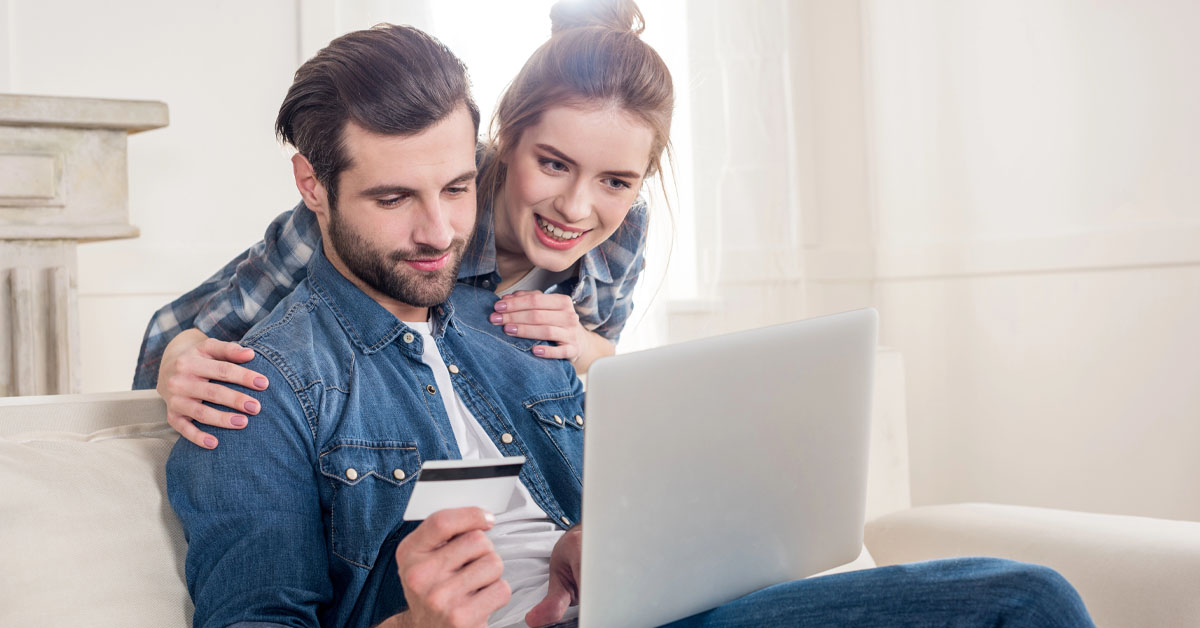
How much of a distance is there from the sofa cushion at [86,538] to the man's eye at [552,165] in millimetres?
660

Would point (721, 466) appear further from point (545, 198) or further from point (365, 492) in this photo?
point (545, 198)

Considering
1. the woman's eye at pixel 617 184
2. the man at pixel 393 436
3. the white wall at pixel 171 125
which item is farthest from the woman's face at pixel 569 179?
the white wall at pixel 171 125

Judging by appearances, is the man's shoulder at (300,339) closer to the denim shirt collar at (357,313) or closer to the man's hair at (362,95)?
the denim shirt collar at (357,313)

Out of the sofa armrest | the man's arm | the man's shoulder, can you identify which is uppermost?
the man's shoulder

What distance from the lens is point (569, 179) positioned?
1.48 metres

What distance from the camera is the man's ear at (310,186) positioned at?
4.05ft

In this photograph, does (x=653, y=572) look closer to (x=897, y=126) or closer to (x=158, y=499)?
(x=158, y=499)

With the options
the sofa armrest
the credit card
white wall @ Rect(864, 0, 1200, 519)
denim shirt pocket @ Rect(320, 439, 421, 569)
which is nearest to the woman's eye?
denim shirt pocket @ Rect(320, 439, 421, 569)

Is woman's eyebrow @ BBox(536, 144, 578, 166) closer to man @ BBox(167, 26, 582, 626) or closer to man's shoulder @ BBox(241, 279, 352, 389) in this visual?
man @ BBox(167, 26, 582, 626)

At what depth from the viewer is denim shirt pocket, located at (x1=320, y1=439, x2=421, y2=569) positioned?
1.06 metres

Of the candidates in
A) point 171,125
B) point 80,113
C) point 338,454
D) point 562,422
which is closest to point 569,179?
point 562,422

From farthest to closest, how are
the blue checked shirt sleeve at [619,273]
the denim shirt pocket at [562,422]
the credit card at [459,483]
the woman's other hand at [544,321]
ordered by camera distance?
the blue checked shirt sleeve at [619,273] → the woman's other hand at [544,321] → the denim shirt pocket at [562,422] → the credit card at [459,483]

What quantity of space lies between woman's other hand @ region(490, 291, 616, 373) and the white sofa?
458 millimetres

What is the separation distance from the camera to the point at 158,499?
1.08 meters
